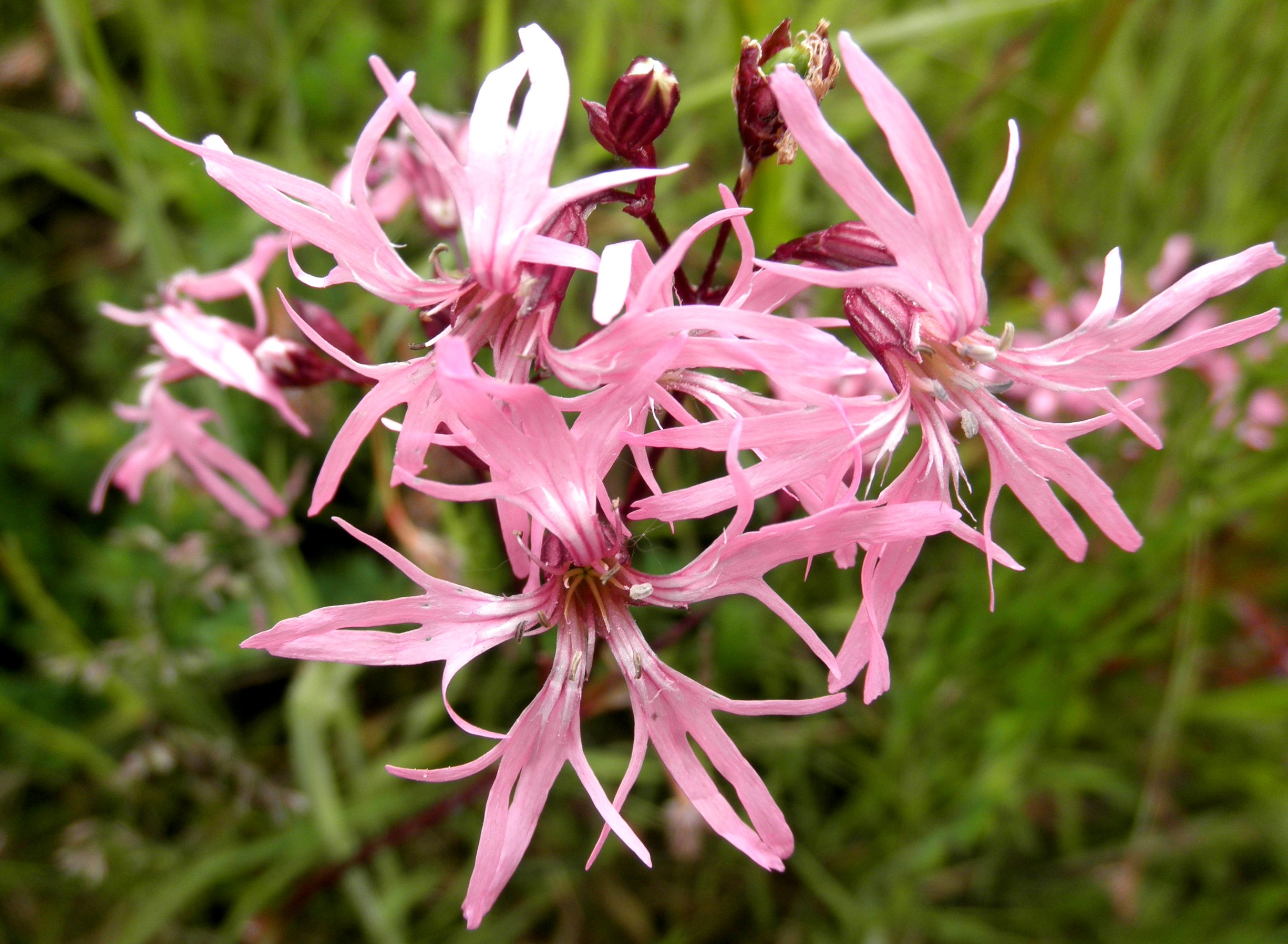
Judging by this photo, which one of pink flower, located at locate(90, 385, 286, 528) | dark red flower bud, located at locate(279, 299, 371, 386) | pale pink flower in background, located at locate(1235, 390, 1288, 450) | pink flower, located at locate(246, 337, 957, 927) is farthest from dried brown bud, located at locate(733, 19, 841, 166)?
pale pink flower in background, located at locate(1235, 390, 1288, 450)

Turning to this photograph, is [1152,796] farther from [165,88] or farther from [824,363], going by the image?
[165,88]

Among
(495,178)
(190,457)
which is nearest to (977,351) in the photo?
(495,178)

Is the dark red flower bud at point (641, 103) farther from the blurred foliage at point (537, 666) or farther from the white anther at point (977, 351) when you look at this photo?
the blurred foliage at point (537, 666)

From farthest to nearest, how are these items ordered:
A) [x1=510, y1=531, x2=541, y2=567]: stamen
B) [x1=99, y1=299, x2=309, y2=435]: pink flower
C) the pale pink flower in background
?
the pale pink flower in background < [x1=99, y1=299, x2=309, y2=435]: pink flower < [x1=510, y1=531, x2=541, y2=567]: stamen

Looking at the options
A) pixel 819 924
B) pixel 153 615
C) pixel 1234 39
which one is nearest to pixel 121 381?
pixel 153 615

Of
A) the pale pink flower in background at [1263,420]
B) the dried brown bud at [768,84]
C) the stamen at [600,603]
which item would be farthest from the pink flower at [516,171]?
the pale pink flower in background at [1263,420]

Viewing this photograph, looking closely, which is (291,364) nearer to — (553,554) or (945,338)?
(553,554)

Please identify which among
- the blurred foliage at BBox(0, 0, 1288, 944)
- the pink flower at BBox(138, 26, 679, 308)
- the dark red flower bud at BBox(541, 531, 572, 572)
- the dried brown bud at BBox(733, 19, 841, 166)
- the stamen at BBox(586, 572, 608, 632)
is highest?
the dried brown bud at BBox(733, 19, 841, 166)

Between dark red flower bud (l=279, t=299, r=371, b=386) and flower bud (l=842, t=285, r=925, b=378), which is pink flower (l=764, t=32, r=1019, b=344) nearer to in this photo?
flower bud (l=842, t=285, r=925, b=378)
